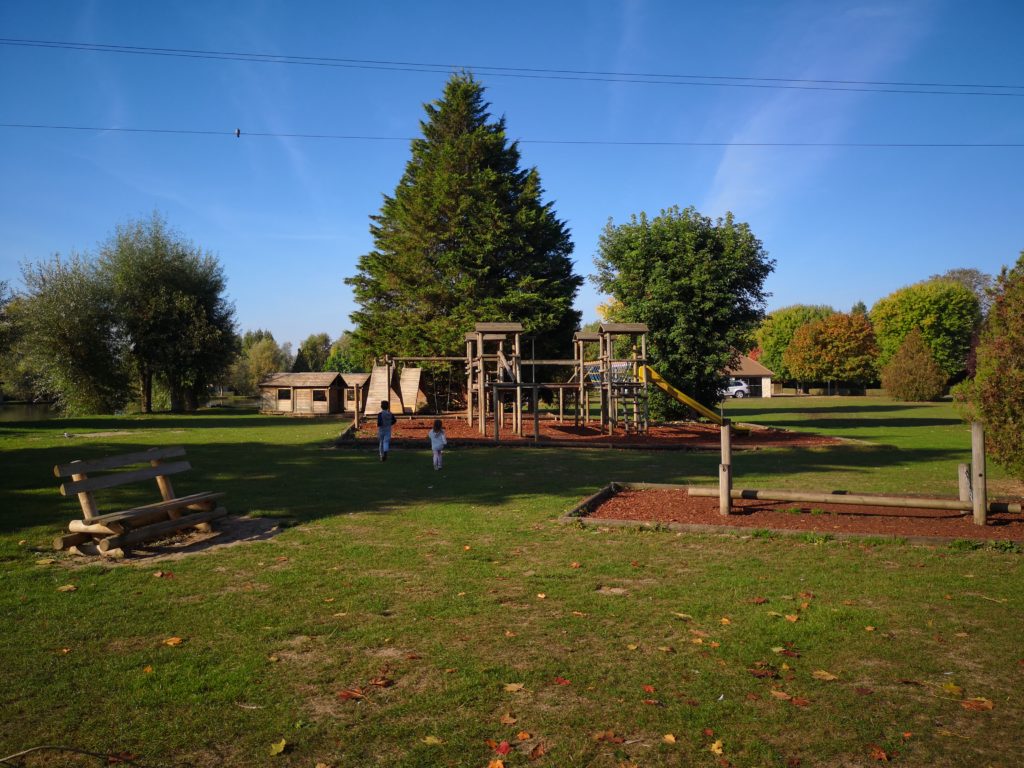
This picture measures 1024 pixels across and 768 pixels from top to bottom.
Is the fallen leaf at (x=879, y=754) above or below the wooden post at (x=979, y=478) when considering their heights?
below

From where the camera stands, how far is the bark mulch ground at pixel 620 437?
23031 millimetres

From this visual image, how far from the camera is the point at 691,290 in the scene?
32.6 m

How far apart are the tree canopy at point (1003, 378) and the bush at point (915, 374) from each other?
2272 inches

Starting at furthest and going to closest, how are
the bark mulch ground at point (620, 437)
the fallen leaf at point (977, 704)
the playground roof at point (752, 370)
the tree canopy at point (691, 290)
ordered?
the playground roof at point (752, 370) → the tree canopy at point (691, 290) → the bark mulch ground at point (620, 437) → the fallen leaf at point (977, 704)

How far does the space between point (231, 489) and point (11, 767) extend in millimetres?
10038

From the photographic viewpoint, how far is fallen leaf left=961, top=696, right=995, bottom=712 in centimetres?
433

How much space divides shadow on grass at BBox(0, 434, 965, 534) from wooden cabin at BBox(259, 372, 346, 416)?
24079 millimetres

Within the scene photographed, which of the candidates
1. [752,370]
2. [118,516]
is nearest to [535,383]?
[118,516]

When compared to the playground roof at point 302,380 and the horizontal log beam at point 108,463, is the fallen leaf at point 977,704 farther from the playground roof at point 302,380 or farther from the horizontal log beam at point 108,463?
the playground roof at point 302,380

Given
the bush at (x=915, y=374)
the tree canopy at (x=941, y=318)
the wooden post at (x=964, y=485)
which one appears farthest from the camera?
the tree canopy at (x=941, y=318)

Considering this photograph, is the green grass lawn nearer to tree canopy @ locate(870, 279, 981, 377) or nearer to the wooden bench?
the wooden bench

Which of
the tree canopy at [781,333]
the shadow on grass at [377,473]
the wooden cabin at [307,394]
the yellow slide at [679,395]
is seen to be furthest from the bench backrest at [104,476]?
the tree canopy at [781,333]

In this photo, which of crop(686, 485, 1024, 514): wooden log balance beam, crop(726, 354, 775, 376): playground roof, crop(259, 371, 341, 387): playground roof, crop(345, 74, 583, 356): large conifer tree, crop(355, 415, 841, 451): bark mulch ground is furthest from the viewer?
crop(726, 354, 775, 376): playground roof

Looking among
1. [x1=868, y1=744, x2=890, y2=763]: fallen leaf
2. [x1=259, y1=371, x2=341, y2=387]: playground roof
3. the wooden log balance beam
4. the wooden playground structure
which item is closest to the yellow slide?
the wooden playground structure
